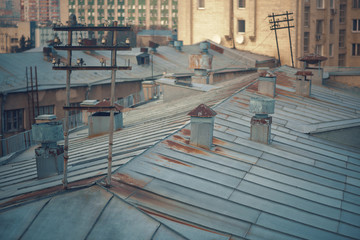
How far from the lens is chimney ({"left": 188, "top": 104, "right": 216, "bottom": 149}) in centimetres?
1520

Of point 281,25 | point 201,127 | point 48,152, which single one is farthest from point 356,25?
point 48,152

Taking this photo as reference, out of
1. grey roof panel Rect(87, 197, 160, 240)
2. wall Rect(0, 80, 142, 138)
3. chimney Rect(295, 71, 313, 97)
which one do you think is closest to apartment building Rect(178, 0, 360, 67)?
wall Rect(0, 80, 142, 138)

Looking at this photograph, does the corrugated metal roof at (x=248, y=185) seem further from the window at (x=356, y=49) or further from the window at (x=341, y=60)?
the window at (x=356, y=49)

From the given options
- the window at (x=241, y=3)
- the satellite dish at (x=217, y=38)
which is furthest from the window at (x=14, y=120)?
the window at (x=241, y=3)

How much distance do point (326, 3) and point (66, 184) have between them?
62.2 m

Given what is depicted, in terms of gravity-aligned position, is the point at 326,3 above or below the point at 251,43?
above

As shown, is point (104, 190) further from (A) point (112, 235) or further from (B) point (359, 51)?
(B) point (359, 51)

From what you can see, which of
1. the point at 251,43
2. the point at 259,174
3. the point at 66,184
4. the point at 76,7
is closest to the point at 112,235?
the point at 66,184

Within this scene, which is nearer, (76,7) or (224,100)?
(224,100)

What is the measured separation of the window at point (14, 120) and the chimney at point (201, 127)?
2374 cm

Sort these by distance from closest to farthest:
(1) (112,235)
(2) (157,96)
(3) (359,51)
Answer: (1) (112,235), (2) (157,96), (3) (359,51)

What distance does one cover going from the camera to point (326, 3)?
222ft

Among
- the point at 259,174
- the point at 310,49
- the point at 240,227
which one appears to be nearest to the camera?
the point at 240,227

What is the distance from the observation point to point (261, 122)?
16.8 metres
